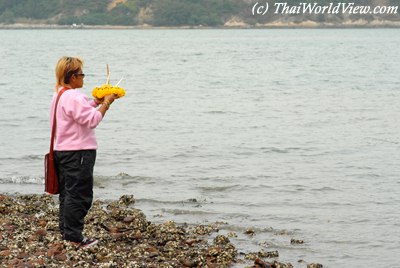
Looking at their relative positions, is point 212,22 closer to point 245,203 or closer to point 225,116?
point 225,116

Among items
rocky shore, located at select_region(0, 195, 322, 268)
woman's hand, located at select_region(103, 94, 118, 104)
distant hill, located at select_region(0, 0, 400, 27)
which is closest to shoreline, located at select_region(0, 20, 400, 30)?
distant hill, located at select_region(0, 0, 400, 27)

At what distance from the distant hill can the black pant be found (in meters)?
181

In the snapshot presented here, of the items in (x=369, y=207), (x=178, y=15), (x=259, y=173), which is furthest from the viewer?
(x=178, y=15)

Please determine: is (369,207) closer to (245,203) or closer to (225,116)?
(245,203)

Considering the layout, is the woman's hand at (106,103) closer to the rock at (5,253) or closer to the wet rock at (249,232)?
the rock at (5,253)

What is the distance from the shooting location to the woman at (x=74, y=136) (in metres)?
8.55

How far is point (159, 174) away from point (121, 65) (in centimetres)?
4618

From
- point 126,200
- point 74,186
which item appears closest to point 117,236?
point 74,186

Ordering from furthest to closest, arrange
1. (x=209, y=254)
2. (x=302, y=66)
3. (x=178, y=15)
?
(x=178, y=15) → (x=302, y=66) → (x=209, y=254)

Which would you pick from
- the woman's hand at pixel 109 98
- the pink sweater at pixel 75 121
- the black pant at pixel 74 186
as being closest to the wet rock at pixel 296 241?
the black pant at pixel 74 186

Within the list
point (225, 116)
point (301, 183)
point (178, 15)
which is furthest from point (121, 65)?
point (178, 15)

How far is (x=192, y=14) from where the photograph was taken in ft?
624

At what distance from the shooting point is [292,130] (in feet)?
76.6

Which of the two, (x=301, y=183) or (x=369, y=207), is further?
(x=301, y=183)
